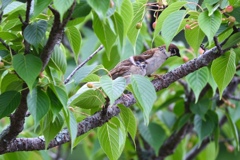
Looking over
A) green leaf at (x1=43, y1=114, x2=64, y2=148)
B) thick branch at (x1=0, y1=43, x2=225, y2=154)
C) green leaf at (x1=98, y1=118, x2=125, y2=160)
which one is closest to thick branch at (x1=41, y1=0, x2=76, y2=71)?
green leaf at (x1=43, y1=114, x2=64, y2=148)

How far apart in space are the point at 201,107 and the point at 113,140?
1.28m

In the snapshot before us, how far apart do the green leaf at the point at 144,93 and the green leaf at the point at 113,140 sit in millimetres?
288

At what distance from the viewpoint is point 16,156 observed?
247 centimetres

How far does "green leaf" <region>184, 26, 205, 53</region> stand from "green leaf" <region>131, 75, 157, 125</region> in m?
0.30

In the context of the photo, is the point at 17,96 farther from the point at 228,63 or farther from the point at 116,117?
the point at 228,63

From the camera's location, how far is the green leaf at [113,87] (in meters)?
1.81

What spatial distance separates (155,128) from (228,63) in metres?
1.71

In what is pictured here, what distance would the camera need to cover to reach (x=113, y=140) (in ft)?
7.27

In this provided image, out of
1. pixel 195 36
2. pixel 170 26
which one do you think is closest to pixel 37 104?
pixel 170 26

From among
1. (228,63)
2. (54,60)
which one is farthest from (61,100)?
(228,63)

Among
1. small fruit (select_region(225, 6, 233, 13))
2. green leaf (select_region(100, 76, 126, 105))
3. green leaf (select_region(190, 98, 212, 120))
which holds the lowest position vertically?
green leaf (select_region(190, 98, 212, 120))

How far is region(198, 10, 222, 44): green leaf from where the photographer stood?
1.92 m

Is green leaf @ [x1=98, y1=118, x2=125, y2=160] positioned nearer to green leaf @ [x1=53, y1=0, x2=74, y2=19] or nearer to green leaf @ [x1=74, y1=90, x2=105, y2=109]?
green leaf @ [x1=74, y1=90, x2=105, y2=109]

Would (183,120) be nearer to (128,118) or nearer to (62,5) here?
(128,118)
